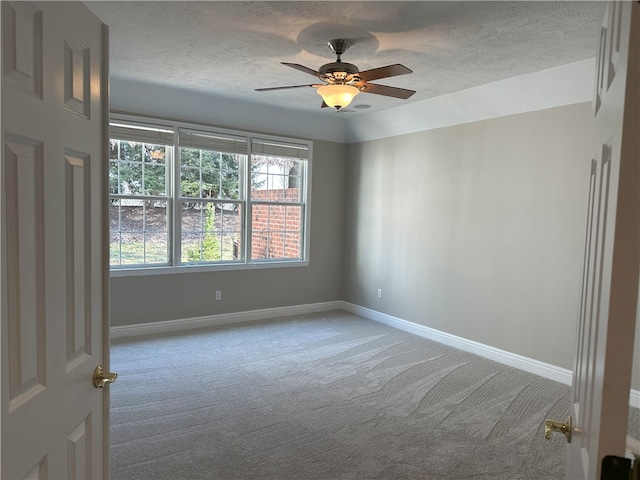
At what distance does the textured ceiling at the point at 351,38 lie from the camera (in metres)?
2.65

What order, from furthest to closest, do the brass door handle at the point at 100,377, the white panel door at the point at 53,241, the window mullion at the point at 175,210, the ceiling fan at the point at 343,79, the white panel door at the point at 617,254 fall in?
the window mullion at the point at 175,210 → the ceiling fan at the point at 343,79 → the brass door handle at the point at 100,377 → the white panel door at the point at 53,241 → the white panel door at the point at 617,254

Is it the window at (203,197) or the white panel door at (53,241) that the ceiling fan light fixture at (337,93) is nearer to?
the white panel door at (53,241)

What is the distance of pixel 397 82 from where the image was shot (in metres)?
4.11

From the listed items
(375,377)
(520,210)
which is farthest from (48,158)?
(520,210)

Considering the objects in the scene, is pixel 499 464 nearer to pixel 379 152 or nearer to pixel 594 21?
pixel 594 21

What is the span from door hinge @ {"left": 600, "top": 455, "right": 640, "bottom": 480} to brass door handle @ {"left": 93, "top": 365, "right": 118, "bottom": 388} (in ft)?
4.07

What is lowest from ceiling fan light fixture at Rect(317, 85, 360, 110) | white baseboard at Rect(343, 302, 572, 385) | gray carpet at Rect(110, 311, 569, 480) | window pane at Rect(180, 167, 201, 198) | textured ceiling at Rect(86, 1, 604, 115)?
gray carpet at Rect(110, 311, 569, 480)

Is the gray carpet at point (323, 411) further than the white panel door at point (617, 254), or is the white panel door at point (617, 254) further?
the gray carpet at point (323, 411)

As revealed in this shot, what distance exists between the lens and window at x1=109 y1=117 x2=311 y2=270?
4.67 meters

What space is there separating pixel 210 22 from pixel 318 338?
3.34m

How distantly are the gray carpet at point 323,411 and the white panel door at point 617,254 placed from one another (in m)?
1.91

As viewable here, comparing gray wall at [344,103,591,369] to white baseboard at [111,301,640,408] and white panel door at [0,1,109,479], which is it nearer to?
white baseboard at [111,301,640,408]

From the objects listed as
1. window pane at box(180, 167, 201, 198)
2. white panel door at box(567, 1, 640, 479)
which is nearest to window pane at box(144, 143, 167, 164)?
window pane at box(180, 167, 201, 198)

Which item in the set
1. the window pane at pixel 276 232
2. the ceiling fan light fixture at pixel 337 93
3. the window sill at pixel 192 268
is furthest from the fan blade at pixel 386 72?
the window sill at pixel 192 268
